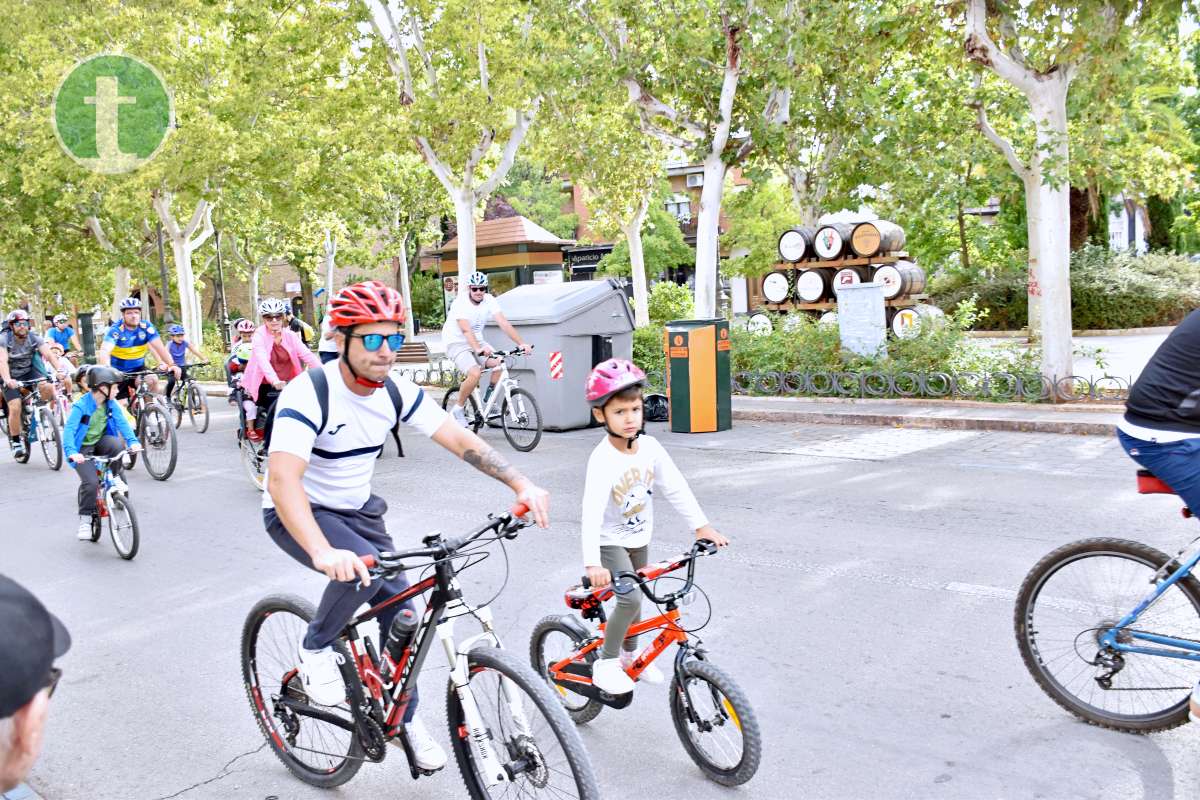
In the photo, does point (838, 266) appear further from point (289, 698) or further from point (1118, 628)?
point (289, 698)

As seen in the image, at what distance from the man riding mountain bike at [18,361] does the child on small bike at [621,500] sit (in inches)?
437

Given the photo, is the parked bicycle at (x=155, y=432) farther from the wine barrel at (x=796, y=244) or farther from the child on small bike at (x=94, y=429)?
the wine barrel at (x=796, y=244)

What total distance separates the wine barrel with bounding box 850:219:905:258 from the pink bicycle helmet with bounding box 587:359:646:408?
59.3ft

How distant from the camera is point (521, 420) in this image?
38.3 ft

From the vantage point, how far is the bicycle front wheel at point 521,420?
11.6m

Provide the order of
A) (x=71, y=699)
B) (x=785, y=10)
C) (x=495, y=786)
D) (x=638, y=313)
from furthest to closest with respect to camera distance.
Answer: (x=638, y=313), (x=785, y=10), (x=71, y=699), (x=495, y=786)

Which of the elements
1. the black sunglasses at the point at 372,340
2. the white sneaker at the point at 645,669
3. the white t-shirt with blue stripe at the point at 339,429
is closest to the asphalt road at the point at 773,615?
the white sneaker at the point at 645,669

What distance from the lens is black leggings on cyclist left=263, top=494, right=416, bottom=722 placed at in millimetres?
3582

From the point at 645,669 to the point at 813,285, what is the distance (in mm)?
18900

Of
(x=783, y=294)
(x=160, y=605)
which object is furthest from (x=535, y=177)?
(x=160, y=605)

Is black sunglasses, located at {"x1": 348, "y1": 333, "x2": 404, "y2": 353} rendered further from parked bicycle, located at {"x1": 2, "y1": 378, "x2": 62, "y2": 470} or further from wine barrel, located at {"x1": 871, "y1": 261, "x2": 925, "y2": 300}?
wine barrel, located at {"x1": 871, "y1": 261, "x2": 925, "y2": 300}

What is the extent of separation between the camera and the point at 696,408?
1251cm

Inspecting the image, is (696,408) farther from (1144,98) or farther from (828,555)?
(1144,98)

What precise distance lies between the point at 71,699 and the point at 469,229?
53.3 ft
